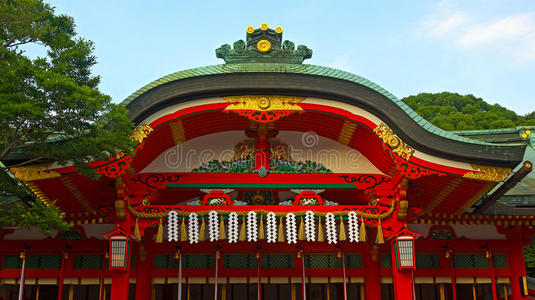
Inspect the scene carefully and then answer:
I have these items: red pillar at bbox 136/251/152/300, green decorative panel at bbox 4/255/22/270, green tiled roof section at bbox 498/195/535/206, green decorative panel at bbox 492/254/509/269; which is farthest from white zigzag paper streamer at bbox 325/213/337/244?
green decorative panel at bbox 4/255/22/270

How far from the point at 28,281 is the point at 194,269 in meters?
3.67

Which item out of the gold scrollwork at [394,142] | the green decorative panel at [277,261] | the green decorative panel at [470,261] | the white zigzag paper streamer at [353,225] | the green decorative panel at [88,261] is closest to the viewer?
the gold scrollwork at [394,142]

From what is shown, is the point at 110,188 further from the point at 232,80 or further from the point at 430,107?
the point at 430,107

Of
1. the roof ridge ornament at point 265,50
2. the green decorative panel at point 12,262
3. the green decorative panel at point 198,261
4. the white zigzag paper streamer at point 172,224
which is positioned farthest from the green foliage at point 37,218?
the roof ridge ornament at point 265,50

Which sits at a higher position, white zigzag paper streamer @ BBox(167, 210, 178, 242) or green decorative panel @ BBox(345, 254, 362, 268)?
white zigzag paper streamer @ BBox(167, 210, 178, 242)

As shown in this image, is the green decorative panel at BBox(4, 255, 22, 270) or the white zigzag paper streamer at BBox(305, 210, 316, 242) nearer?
the white zigzag paper streamer at BBox(305, 210, 316, 242)

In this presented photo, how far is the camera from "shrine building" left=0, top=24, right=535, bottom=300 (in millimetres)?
9258

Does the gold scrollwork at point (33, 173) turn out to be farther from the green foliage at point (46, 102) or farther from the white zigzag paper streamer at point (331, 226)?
the white zigzag paper streamer at point (331, 226)

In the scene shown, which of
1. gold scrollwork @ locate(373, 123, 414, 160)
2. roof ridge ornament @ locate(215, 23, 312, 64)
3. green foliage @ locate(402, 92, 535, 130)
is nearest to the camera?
gold scrollwork @ locate(373, 123, 414, 160)

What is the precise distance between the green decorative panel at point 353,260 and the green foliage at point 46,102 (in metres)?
5.74

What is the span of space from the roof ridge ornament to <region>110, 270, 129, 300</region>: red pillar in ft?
16.6

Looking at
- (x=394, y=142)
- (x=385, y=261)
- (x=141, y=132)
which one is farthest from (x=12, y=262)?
(x=394, y=142)

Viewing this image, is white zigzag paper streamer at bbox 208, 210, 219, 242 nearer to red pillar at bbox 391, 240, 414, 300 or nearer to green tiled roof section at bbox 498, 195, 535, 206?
red pillar at bbox 391, 240, 414, 300

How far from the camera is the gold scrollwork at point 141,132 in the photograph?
29.5 ft
